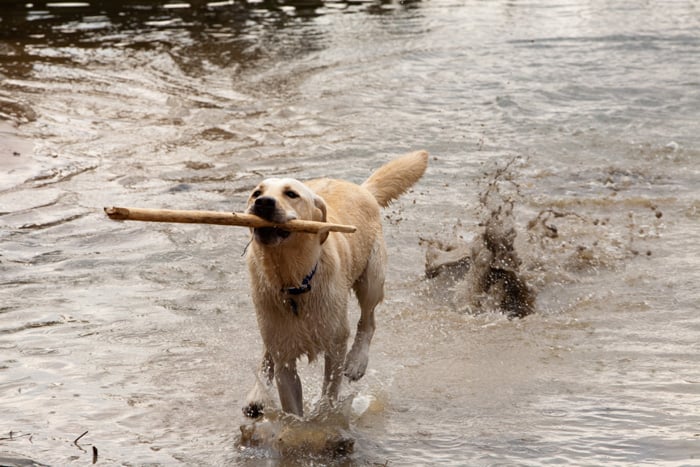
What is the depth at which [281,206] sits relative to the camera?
5023 millimetres

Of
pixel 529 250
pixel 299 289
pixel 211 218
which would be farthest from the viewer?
pixel 529 250

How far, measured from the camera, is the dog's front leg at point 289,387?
18.5 feet

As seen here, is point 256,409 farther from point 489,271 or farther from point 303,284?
point 489,271

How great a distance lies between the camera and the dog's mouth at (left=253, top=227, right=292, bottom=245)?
16.5ft

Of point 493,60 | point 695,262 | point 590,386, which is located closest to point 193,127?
point 493,60

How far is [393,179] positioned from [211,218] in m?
2.30

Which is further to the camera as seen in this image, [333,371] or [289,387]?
[333,371]

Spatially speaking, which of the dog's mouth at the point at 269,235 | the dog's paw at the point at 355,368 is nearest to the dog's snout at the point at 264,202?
the dog's mouth at the point at 269,235

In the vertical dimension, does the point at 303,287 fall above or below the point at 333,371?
above

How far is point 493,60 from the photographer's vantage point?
53.3 feet

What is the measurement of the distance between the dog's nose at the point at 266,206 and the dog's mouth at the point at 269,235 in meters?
0.10

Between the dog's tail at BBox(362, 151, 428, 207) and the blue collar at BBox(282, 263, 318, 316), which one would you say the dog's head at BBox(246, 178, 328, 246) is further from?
the dog's tail at BBox(362, 151, 428, 207)

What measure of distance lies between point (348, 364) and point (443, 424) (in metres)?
0.69

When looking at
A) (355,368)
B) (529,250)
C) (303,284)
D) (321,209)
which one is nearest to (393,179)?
(355,368)
